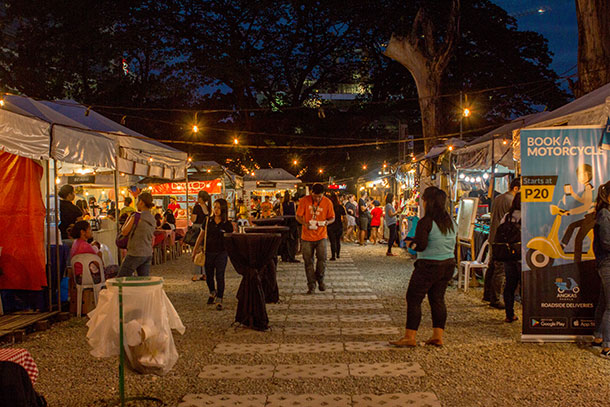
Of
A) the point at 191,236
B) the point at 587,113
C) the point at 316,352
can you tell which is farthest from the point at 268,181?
the point at 316,352

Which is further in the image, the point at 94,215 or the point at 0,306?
the point at 94,215

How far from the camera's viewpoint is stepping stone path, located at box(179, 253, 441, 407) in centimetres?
430

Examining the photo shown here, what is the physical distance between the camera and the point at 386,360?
536cm

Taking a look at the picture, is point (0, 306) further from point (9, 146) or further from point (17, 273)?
point (9, 146)

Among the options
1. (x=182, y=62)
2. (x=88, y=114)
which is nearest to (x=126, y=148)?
(x=88, y=114)

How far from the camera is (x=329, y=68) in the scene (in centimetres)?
3375

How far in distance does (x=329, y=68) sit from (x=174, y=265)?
74.9ft

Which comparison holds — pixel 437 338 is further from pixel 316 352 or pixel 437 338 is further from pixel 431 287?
pixel 316 352

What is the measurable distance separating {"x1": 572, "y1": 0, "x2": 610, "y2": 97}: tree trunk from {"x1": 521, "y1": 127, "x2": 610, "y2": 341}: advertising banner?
4.18m

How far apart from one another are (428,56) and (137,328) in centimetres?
1618

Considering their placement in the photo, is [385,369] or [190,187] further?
[190,187]

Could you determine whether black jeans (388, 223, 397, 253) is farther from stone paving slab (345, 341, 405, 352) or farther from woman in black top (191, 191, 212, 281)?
stone paving slab (345, 341, 405, 352)

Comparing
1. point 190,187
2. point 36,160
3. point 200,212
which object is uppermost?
point 190,187

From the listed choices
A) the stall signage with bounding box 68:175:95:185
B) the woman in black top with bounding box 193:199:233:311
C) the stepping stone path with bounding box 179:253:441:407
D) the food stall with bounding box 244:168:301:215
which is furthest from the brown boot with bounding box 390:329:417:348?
the food stall with bounding box 244:168:301:215
